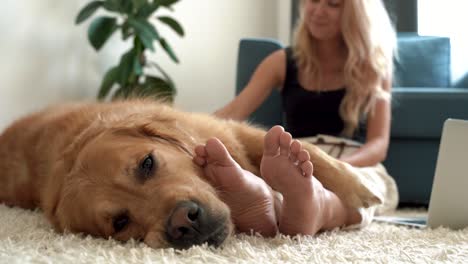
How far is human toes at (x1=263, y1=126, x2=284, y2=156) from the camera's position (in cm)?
124

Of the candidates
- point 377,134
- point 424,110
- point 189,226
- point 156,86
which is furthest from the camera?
point 156,86

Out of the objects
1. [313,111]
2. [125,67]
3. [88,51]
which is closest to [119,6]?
[125,67]

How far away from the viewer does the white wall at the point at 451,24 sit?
3.98 metres

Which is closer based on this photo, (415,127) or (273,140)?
(273,140)

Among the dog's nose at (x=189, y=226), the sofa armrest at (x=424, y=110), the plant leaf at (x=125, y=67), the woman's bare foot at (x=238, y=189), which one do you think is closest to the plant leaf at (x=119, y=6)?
the plant leaf at (x=125, y=67)

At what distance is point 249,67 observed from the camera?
3170 mm

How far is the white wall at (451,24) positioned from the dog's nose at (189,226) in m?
3.13

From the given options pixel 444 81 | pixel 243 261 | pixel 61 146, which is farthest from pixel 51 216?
pixel 444 81

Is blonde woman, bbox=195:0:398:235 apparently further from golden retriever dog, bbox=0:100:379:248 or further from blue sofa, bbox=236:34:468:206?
golden retriever dog, bbox=0:100:379:248

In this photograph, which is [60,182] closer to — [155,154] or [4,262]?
[155,154]

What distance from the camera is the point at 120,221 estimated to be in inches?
51.0

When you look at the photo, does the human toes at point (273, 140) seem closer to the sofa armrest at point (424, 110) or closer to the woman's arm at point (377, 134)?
the woman's arm at point (377, 134)

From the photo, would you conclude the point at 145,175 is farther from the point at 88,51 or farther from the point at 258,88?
the point at 88,51

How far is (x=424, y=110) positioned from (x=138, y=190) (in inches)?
75.2
